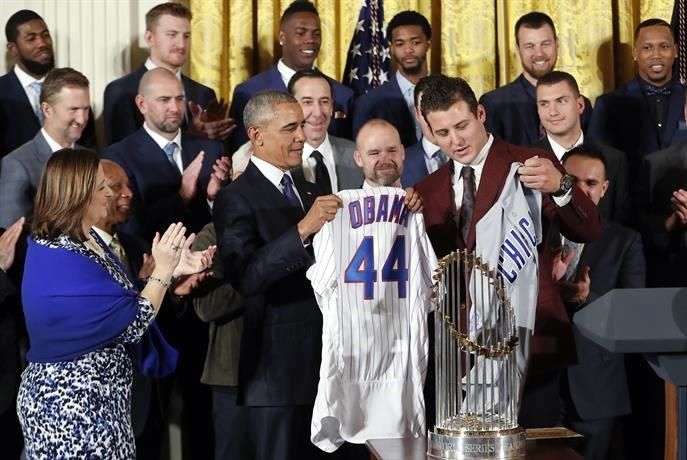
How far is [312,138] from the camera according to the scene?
5.50 meters

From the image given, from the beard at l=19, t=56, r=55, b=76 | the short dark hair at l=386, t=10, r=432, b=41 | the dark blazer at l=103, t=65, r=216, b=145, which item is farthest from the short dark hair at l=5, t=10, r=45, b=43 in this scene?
the short dark hair at l=386, t=10, r=432, b=41

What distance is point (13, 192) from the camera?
527 centimetres

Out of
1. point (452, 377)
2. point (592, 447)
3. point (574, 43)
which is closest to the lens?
point (452, 377)

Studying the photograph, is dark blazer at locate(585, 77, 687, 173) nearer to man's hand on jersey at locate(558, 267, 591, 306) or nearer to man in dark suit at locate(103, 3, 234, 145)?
man's hand on jersey at locate(558, 267, 591, 306)

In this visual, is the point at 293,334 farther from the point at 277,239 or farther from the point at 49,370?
the point at 49,370

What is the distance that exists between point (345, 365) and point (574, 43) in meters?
3.63

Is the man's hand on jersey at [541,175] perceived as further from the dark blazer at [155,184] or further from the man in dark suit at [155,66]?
the man in dark suit at [155,66]

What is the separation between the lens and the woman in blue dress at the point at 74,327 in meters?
3.59

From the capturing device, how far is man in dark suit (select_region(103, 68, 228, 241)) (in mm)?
5332

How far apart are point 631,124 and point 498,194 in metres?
2.30

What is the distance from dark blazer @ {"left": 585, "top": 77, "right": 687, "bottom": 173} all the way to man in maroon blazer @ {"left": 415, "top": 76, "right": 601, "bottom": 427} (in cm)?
198

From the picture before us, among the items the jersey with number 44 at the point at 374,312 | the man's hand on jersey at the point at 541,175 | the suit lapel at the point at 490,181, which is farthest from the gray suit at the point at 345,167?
the man's hand on jersey at the point at 541,175

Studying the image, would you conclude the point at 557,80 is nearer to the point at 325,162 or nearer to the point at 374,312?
the point at 325,162

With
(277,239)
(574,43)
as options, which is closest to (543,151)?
(277,239)
